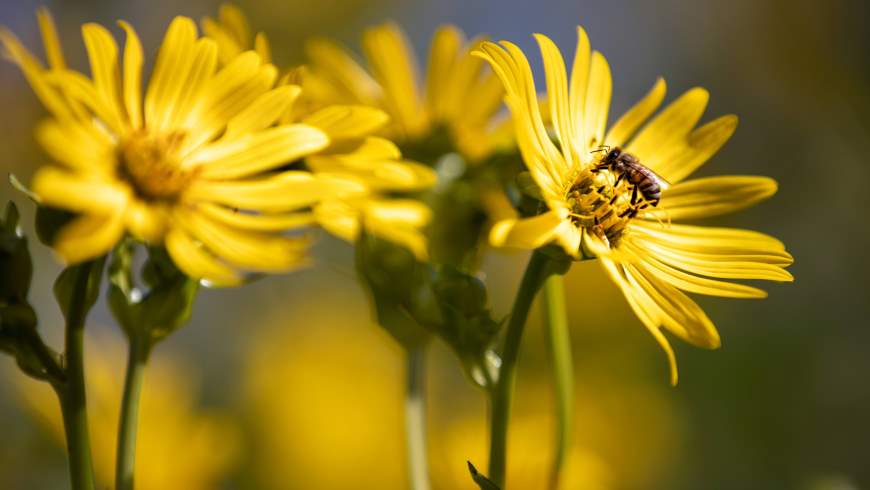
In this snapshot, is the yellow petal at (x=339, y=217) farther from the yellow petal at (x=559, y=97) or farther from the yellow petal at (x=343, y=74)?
the yellow petal at (x=343, y=74)

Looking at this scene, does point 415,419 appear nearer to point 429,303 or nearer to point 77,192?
point 429,303

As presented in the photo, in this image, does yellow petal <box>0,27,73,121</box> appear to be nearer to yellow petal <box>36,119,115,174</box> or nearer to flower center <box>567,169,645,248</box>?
yellow petal <box>36,119,115,174</box>

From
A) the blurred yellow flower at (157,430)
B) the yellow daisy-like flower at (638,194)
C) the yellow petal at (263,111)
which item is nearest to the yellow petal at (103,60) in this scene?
the yellow petal at (263,111)

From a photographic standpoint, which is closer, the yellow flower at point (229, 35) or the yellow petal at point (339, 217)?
the yellow petal at point (339, 217)

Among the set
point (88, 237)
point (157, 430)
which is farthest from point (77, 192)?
point (157, 430)

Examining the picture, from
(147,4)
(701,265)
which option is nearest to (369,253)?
(701,265)

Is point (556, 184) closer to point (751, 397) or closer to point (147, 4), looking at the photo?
point (751, 397)
